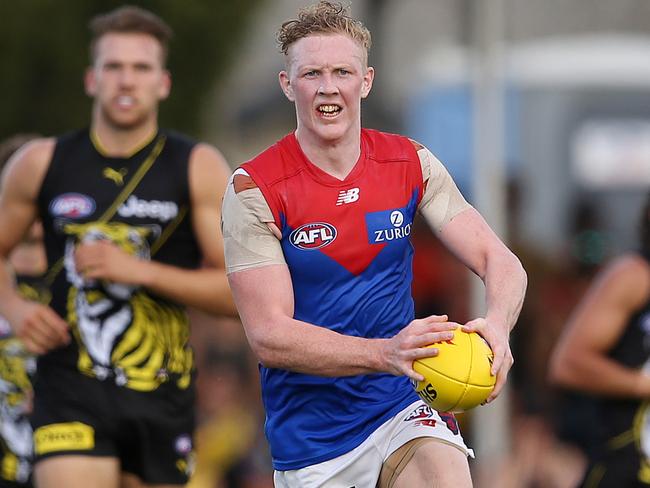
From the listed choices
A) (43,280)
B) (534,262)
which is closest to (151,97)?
(43,280)

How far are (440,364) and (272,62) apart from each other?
2982 centimetres

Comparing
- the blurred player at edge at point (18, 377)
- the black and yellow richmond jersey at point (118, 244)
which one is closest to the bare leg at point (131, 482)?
the black and yellow richmond jersey at point (118, 244)

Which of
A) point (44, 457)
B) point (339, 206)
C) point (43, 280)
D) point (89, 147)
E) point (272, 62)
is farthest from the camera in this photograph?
point (272, 62)

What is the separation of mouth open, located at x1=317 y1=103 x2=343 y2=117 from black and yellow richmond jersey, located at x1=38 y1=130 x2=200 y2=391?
5.59ft

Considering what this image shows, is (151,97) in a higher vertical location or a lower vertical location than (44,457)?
higher

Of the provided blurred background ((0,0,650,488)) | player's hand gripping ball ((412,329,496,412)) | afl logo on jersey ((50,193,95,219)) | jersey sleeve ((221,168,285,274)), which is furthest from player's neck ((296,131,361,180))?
blurred background ((0,0,650,488))

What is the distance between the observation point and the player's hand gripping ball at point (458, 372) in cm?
535

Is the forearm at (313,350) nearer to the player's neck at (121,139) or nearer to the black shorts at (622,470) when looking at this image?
the player's neck at (121,139)

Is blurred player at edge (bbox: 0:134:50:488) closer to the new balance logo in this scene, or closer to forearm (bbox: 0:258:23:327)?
forearm (bbox: 0:258:23:327)

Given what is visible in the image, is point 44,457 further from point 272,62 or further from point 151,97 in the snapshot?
point 272,62

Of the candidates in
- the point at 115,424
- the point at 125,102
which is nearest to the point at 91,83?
the point at 125,102

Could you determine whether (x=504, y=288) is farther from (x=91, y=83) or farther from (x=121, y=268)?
(x=91, y=83)

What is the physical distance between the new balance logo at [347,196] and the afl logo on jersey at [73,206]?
1.81 metres

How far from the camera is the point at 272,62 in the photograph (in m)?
34.8
